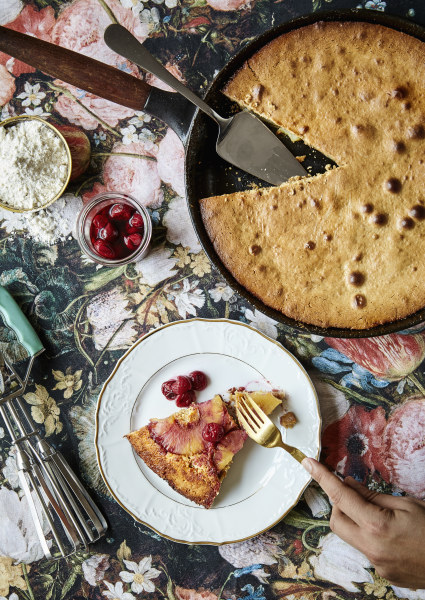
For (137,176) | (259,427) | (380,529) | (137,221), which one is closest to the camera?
(380,529)

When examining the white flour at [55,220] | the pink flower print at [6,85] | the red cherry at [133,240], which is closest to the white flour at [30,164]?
the white flour at [55,220]

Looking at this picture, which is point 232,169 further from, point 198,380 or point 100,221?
point 198,380

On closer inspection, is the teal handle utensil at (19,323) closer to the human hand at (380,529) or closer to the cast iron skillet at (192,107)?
the cast iron skillet at (192,107)

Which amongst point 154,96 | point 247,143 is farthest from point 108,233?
point 247,143

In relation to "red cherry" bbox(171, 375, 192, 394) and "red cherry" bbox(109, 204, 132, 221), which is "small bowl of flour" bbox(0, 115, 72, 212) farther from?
"red cherry" bbox(171, 375, 192, 394)

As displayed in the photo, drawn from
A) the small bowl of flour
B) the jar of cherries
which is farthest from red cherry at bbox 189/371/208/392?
the small bowl of flour

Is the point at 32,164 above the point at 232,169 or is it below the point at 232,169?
above

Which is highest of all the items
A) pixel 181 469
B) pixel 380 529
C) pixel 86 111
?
pixel 86 111
